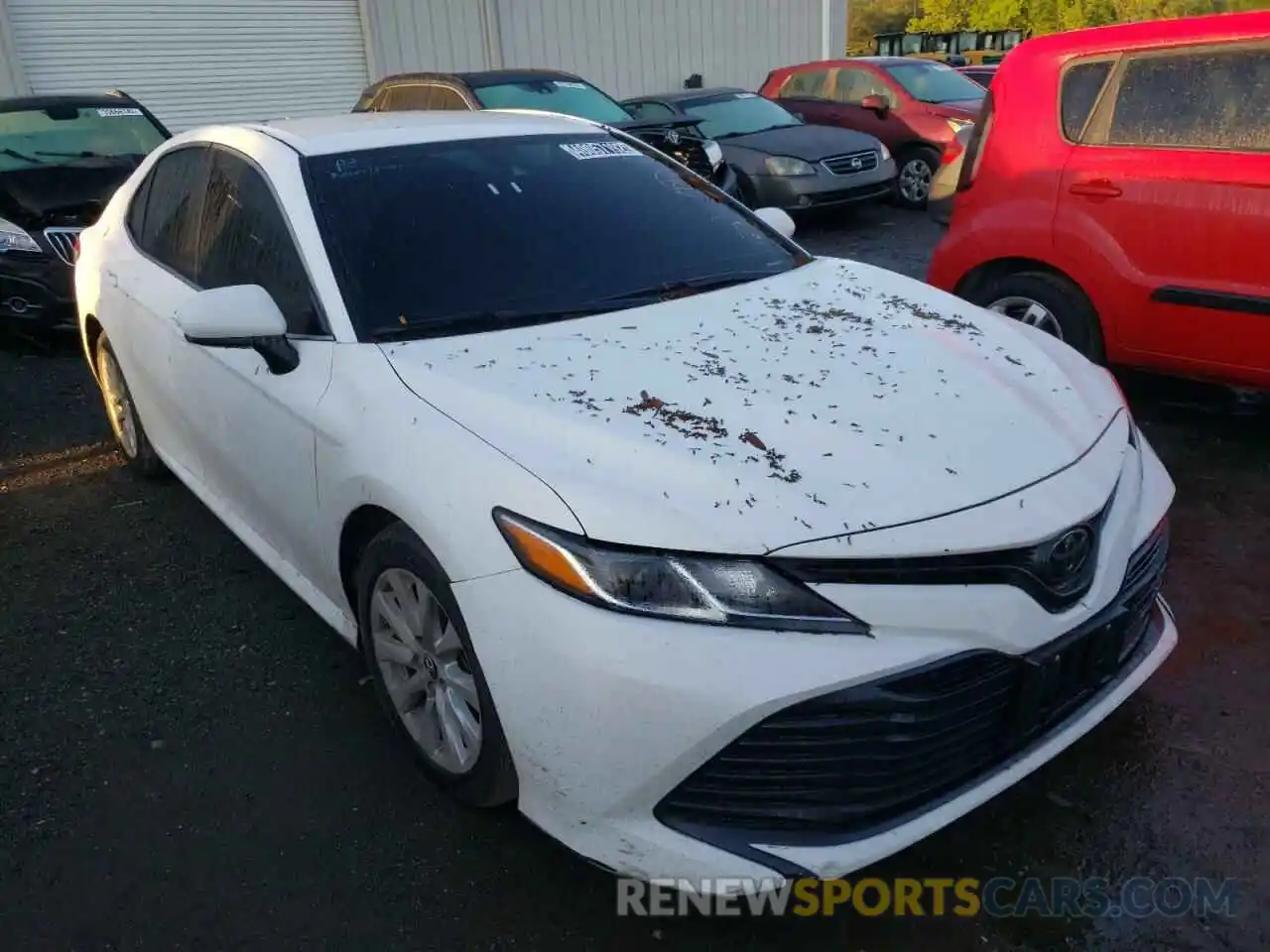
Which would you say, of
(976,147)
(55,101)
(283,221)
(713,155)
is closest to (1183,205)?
(976,147)

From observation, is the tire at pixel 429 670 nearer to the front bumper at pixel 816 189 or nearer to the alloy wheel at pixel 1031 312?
the alloy wheel at pixel 1031 312

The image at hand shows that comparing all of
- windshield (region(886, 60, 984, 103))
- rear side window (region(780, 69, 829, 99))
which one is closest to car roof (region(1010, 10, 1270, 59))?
windshield (region(886, 60, 984, 103))

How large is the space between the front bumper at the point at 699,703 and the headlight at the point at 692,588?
0.02 metres

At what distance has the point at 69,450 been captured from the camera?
5211 mm

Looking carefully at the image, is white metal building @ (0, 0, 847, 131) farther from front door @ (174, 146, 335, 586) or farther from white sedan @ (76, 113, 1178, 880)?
white sedan @ (76, 113, 1178, 880)

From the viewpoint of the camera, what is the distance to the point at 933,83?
472 inches

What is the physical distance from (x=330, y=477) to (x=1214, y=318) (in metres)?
3.51

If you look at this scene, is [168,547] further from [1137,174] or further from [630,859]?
[1137,174]

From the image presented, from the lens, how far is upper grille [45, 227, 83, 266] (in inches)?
262

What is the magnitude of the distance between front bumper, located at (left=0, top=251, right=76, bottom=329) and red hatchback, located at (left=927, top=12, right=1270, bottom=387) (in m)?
5.41

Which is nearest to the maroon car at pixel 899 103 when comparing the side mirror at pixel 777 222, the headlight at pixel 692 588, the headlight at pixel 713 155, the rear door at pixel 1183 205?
the headlight at pixel 713 155

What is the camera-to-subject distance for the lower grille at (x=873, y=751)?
1919 mm

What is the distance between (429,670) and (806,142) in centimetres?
877

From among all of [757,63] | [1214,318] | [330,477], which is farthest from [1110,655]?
[757,63]
